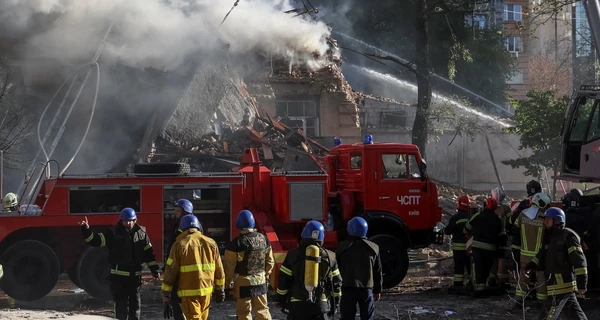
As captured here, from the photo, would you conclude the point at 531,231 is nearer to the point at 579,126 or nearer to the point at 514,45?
the point at 579,126

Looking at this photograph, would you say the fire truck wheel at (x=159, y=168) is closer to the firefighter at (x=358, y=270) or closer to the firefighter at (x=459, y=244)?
the firefighter at (x=459, y=244)

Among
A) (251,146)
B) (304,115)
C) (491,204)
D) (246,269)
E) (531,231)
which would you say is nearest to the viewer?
(246,269)

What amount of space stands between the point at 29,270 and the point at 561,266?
761 cm

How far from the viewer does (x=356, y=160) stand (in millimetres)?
13227

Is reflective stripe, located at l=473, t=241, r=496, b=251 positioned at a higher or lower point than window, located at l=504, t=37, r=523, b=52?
lower

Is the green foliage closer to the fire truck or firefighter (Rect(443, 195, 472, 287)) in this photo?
the fire truck

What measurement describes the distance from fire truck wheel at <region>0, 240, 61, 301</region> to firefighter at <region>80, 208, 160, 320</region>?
108 inches

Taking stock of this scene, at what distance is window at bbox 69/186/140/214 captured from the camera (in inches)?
457

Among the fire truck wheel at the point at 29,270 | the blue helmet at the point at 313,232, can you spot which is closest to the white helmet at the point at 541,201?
the blue helmet at the point at 313,232

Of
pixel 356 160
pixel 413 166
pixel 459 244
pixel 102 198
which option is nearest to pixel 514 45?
pixel 413 166

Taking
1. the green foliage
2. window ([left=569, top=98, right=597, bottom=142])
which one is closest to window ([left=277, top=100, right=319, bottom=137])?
the green foliage

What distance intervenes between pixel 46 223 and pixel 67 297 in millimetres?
1680

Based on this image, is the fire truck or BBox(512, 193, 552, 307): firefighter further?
the fire truck

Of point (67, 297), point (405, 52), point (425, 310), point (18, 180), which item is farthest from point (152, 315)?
point (405, 52)
